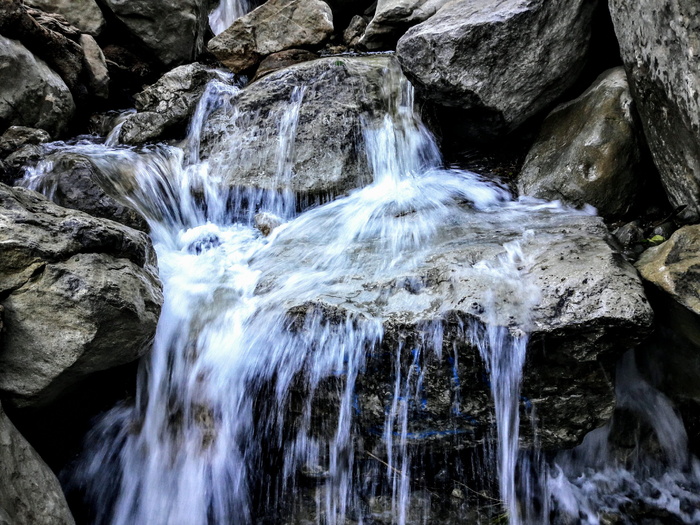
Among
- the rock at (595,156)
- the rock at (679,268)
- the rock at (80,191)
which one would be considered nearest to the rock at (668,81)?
the rock at (595,156)

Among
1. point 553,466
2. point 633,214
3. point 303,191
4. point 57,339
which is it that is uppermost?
point 303,191

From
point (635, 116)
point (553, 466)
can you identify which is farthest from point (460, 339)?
point (635, 116)

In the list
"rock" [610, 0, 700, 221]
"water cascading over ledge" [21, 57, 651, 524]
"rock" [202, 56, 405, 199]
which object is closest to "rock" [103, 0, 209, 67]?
"rock" [202, 56, 405, 199]

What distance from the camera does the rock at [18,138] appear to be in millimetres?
5762

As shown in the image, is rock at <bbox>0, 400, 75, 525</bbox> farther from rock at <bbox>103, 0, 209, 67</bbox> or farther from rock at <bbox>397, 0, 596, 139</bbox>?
rock at <bbox>103, 0, 209, 67</bbox>

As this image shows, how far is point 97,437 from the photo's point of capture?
3531 millimetres

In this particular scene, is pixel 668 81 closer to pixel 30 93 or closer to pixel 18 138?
pixel 18 138

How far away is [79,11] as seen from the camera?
27.7ft

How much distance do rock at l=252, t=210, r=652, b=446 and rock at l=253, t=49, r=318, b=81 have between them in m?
5.01

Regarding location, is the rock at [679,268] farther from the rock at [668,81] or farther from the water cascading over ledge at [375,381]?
the rock at [668,81]

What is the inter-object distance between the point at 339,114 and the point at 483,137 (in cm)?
176

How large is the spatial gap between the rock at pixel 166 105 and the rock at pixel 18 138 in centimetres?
94

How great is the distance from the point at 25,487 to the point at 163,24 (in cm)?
852

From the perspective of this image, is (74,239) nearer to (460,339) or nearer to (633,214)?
(460,339)
